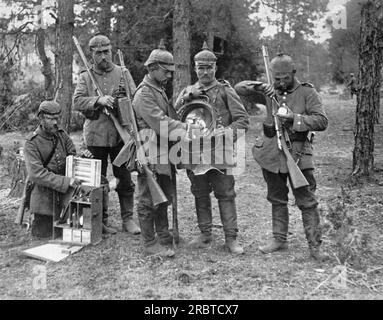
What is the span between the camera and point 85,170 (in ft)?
19.2

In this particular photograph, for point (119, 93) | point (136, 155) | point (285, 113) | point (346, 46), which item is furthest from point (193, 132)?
point (346, 46)

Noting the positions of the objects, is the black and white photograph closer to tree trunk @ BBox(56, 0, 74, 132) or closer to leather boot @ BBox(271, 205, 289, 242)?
leather boot @ BBox(271, 205, 289, 242)

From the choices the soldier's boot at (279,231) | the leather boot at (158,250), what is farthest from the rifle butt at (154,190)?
the soldier's boot at (279,231)

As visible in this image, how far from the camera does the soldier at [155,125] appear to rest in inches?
202

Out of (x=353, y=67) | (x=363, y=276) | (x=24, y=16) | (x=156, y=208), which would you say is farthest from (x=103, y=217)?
(x=353, y=67)

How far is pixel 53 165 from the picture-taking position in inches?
235

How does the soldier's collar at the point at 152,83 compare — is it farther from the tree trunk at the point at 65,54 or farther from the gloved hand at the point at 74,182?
the tree trunk at the point at 65,54

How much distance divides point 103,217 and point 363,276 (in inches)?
133

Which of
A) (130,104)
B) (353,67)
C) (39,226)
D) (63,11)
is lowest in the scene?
(39,226)

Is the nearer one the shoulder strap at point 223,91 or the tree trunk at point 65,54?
the shoulder strap at point 223,91

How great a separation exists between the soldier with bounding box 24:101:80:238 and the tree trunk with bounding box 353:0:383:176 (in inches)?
205

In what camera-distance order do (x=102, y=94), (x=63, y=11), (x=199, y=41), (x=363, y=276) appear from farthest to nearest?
(x=199, y=41)
(x=63, y=11)
(x=102, y=94)
(x=363, y=276)

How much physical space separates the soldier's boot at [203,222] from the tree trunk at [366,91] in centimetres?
404
